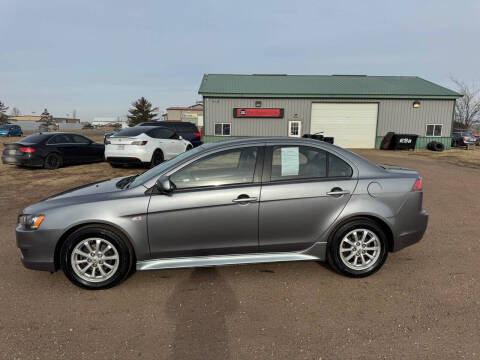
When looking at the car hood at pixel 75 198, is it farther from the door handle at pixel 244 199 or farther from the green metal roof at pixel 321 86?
the green metal roof at pixel 321 86

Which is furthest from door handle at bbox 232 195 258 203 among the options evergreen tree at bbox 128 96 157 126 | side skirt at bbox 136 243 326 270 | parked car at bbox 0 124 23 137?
evergreen tree at bbox 128 96 157 126

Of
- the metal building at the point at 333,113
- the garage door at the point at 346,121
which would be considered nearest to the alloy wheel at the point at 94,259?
the metal building at the point at 333,113

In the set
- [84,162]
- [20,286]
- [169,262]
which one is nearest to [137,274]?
[169,262]

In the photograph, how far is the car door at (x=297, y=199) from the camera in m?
3.38

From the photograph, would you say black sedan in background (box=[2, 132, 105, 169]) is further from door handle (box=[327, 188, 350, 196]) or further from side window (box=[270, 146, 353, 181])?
door handle (box=[327, 188, 350, 196])

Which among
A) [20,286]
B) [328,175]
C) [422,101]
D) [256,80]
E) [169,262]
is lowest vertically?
[20,286]

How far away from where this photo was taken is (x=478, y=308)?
2.96 meters

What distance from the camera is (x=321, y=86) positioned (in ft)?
80.3

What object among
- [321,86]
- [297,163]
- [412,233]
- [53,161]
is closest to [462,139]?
[321,86]

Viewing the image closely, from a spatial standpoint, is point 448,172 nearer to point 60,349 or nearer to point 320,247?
point 320,247

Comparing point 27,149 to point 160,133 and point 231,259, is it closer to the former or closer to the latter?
point 160,133

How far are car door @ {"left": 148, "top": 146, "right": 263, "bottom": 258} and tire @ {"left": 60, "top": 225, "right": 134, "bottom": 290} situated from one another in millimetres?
338

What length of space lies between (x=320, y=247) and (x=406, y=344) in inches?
48.4

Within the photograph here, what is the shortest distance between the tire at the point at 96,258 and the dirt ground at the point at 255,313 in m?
0.13
